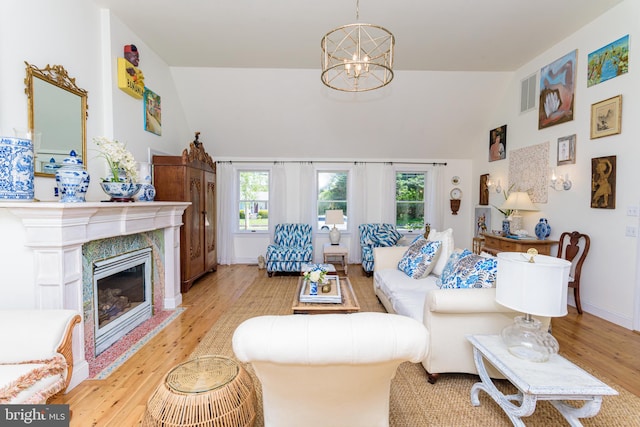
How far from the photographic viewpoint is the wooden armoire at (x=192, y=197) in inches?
160

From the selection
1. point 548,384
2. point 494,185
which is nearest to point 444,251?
point 548,384

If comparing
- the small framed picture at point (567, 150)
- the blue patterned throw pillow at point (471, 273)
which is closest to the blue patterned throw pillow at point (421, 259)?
the blue patterned throw pillow at point (471, 273)

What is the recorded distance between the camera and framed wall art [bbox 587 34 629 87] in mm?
3072

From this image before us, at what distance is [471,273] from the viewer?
227 centimetres

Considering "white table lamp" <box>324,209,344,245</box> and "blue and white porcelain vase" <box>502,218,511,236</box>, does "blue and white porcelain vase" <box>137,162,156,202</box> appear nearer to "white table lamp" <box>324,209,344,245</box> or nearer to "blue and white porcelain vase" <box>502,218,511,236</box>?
"white table lamp" <box>324,209,344,245</box>

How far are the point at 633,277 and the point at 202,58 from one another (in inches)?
237

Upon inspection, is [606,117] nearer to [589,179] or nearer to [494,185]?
[589,179]

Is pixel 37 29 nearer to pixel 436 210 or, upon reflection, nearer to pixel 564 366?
pixel 564 366

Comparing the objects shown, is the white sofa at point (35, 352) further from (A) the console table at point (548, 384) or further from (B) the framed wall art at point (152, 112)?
(B) the framed wall art at point (152, 112)

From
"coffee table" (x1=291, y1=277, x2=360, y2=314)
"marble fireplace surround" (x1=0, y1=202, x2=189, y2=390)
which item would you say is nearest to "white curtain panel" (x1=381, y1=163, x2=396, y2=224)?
"coffee table" (x1=291, y1=277, x2=360, y2=314)

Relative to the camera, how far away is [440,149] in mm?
5984

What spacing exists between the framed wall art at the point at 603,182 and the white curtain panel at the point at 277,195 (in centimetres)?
482

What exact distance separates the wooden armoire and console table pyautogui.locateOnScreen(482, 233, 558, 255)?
453 centimetres

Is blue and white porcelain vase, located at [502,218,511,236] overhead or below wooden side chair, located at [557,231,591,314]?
overhead
